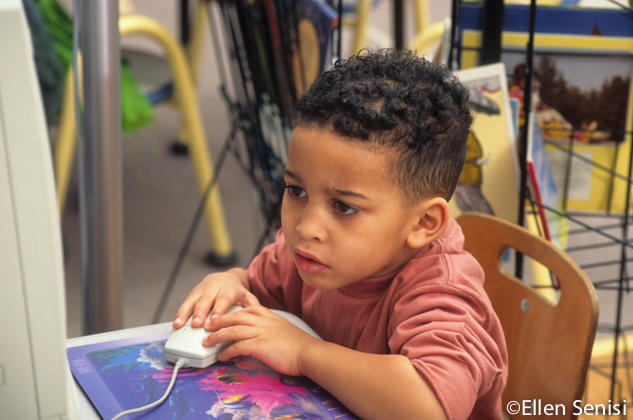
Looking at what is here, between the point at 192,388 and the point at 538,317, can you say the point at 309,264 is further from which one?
the point at 538,317

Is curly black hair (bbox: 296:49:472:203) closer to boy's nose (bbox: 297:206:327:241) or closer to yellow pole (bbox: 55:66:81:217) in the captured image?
boy's nose (bbox: 297:206:327:241)

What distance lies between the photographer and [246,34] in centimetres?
118

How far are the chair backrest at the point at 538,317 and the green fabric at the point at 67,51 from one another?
1.10 m

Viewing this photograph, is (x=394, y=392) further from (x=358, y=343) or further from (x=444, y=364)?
(x=358, y=343)

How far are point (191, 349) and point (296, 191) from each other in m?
0.17

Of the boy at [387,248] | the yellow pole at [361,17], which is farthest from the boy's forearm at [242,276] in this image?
the yellow pole at [361,17]

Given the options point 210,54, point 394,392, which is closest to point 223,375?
point 394,392

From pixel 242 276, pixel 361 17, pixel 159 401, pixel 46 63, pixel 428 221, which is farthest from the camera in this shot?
pixel 361 17

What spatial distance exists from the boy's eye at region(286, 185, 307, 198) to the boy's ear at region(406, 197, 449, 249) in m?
0.11

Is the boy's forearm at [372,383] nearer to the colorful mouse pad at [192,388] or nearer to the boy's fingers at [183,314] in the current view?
the colorful mouse pad at [192,388]

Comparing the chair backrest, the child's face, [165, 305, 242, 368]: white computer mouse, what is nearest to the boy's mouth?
the child's face

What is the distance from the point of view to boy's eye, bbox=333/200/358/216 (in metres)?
0.68

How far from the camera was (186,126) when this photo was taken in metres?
2.07

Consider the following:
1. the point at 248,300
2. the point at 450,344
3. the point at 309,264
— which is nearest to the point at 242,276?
the point at 248,300
